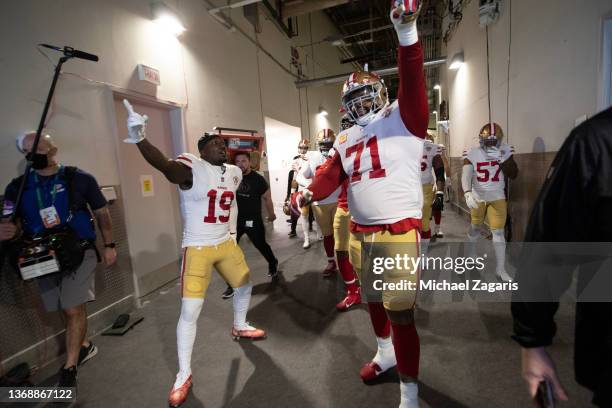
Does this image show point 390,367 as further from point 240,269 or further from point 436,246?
point 436,246

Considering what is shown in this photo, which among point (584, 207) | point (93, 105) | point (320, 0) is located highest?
point (320, 0)

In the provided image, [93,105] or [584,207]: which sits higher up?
[93,105]

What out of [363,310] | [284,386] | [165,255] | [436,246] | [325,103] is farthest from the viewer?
[325,103]

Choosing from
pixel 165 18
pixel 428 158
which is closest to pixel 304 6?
pixel 165 18

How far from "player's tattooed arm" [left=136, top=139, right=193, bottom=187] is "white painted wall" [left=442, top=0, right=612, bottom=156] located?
3.70 metres

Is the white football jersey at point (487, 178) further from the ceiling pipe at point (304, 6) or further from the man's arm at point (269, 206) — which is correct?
the ceiling pipe at point (304, 6)

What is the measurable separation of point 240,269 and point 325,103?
12477 millimetres

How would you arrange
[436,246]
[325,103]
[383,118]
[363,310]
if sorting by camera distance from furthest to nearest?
[325,103]
[436,246]
[363,310]
[383,118]

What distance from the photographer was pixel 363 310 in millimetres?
3406

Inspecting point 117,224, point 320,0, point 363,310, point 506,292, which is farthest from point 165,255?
point 320,0

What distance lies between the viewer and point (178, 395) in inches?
88.2

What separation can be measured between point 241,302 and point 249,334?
1.14ft

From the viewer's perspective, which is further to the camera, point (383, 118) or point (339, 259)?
point (339, 259)

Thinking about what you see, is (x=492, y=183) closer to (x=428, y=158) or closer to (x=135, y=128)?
(x=428, y=158)
